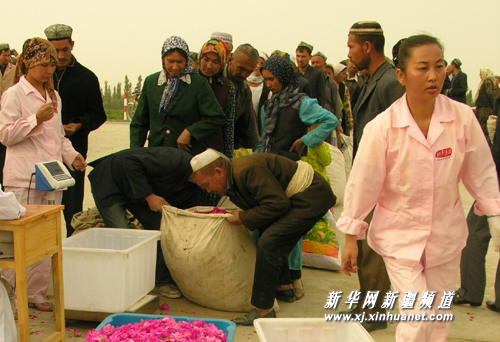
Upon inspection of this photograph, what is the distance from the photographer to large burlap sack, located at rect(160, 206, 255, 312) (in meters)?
3.64

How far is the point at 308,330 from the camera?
8.89 ft

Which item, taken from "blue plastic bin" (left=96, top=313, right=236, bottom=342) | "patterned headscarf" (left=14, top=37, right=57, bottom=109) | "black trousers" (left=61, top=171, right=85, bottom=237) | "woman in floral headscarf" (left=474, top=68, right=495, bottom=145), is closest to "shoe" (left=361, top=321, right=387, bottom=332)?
"blue plastic bin" (left=96, top=313, right=236, bottom=342)

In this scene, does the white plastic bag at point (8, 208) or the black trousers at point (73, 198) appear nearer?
the white plastic bag at point (8, 208)

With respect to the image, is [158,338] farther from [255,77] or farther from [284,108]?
[255,77]

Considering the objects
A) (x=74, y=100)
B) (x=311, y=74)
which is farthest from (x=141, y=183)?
(x=311, y=74)

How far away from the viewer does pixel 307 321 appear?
270 centimetres

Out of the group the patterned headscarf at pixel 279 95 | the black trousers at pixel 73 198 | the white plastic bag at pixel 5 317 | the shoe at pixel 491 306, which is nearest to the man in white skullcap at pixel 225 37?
the patterned headscarf at pixel 279 95

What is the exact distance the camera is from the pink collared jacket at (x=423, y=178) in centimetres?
235

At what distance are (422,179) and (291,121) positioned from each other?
206 cm

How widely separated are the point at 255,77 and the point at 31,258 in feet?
13.0

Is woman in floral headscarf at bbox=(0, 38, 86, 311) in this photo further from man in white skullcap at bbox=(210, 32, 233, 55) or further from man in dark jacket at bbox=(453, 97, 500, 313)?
man in dark jacket at bbox=(453, 97, 500, 313)

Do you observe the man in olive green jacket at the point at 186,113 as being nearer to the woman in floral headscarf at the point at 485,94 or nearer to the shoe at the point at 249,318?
the shoe at the point at 249,318

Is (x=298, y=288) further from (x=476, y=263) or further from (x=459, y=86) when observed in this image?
(x=459, y=86)

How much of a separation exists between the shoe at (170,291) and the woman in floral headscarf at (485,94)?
7.74m
